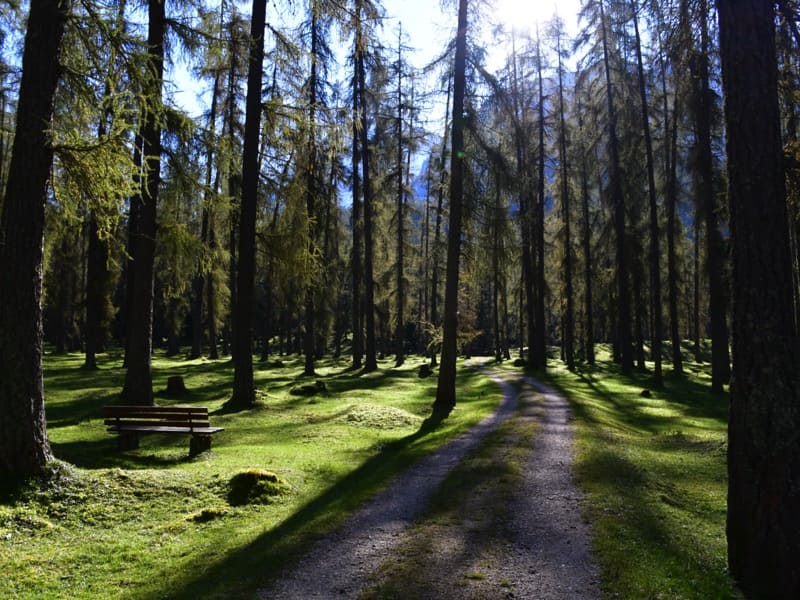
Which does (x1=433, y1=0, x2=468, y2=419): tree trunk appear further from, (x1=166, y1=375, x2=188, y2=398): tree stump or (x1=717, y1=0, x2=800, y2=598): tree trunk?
(x1=717, y1=0, x2=800, y2=598): tree trunk

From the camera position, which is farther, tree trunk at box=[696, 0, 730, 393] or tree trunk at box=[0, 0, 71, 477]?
tree trunk at box=[696, 0, 730, 393]

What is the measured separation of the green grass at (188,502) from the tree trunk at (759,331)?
4.64m

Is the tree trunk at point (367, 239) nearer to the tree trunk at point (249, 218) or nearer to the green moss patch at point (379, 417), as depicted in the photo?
the green moss patch at point (379, 417)

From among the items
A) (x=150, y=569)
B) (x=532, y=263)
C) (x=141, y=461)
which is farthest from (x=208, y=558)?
(x=532, y=263)

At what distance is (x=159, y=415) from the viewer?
35.2 feet

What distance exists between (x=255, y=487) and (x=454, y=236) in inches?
430

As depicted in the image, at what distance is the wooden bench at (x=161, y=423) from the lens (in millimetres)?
10562

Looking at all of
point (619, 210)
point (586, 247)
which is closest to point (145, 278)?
point (619, 210)

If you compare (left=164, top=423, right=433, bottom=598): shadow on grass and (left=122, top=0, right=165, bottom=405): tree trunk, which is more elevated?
(left=122, top=0, right=165, bottom=405): tree trunk

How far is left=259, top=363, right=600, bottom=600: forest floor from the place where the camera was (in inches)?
205

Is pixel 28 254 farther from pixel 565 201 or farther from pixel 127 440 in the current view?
pixel 565 201

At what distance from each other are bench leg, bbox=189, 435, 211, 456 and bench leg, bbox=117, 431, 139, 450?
124cm

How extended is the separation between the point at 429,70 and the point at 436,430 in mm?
11452

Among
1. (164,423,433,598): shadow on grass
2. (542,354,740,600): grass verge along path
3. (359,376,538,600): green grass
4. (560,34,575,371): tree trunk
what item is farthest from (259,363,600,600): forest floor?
(560,34,575,371): tree trunk
